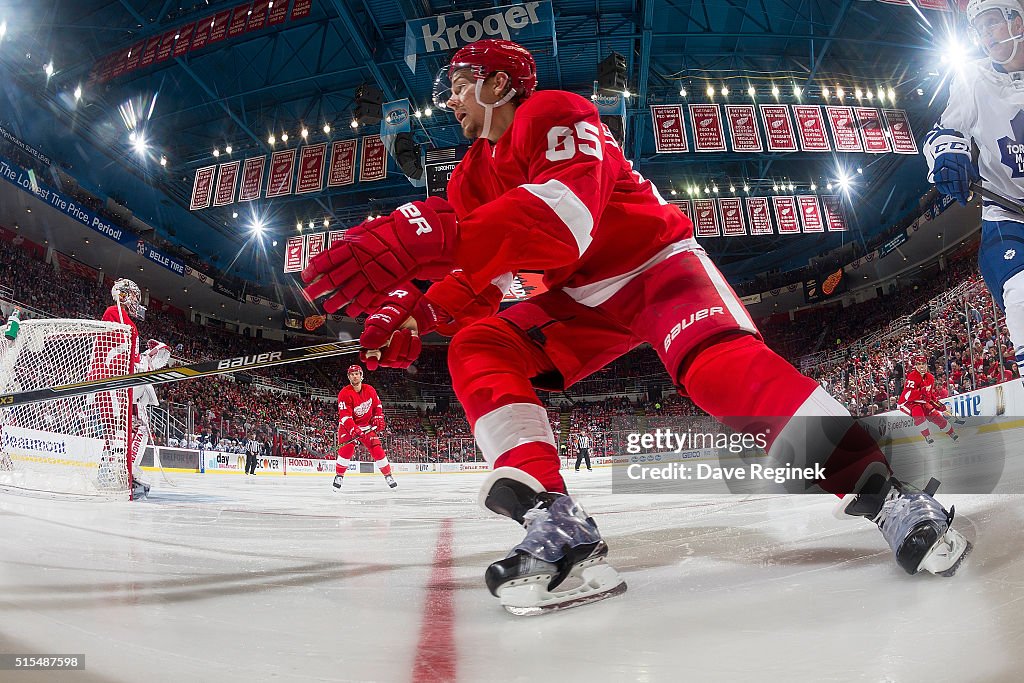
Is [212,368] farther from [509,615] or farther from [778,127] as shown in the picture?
[778,127]

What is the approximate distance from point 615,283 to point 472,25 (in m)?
8.47

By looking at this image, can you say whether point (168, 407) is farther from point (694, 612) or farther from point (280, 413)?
point (694, 612)

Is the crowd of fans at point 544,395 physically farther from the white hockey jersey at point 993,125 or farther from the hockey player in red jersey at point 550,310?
the hockey player in red jersey at point 550,310

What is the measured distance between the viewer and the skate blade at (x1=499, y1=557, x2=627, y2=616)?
3.01 feet

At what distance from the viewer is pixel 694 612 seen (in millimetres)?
860

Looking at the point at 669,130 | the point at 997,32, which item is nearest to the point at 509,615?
the point at 997,32

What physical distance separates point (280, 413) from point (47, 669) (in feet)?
63.8

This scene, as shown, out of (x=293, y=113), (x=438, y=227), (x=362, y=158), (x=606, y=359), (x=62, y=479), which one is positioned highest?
(x=293, y=113)

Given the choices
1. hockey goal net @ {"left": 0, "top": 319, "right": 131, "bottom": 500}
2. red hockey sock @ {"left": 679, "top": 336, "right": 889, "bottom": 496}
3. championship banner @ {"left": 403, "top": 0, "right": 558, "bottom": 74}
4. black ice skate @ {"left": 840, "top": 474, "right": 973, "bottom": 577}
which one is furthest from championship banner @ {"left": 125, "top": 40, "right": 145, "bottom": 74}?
black ice skate @ {"left": 840, "top": 474, "right": 973, "bottom": 577}

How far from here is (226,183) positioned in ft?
36.6

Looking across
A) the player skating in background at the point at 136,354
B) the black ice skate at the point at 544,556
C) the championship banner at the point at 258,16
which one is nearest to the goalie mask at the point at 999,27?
the black ice skate at the point at 544,556

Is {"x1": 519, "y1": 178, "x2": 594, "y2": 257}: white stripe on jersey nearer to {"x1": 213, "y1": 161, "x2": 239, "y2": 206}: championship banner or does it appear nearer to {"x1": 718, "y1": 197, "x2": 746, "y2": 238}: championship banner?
{"x1": 213, "y1": 161, "x2": 239, "y2": 206}: championship banner

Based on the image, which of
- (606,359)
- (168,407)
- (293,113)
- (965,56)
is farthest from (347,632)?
(293,113)

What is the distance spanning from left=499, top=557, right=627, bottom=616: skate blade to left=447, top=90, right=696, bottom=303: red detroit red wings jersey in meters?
0.50
